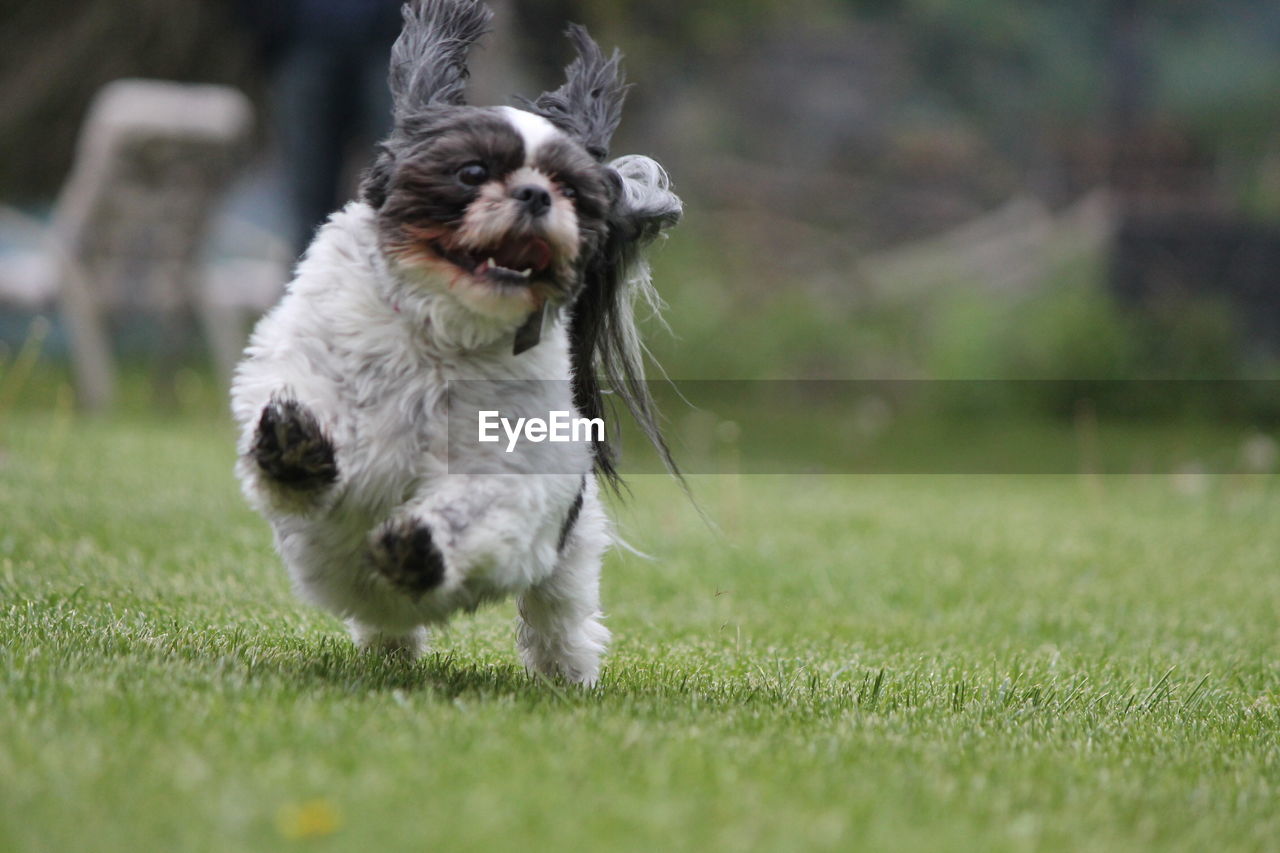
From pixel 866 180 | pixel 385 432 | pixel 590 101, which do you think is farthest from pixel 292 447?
pixel 866 180

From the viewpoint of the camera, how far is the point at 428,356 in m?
3.32

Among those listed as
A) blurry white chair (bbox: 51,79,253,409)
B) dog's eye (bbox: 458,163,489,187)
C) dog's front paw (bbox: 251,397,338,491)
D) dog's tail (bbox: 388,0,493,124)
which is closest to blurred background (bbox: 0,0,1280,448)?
blurry white chair (bbox: 51,79,253,409)

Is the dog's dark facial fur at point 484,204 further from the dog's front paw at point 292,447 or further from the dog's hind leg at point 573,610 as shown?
the dog's hind leg at point 573,610

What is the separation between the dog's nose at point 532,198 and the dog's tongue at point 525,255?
0.21 feet

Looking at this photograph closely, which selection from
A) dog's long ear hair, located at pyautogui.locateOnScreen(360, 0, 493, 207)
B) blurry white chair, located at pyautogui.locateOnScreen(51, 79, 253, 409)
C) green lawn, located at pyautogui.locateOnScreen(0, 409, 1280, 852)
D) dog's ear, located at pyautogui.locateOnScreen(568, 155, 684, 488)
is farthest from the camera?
blurry white chair, located at pyautogui.locateOnScreen(51, 79, 253, 409)

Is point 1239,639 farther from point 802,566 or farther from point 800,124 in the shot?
point 800,124

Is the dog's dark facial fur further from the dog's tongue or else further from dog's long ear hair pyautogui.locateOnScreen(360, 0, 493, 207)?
dog's long ear hair pyautogui.locateOnScreen(360, 0, 493, 207)

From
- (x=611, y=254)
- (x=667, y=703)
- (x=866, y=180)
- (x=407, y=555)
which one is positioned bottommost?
(x=667, y=703)

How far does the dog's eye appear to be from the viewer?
10.8 feet

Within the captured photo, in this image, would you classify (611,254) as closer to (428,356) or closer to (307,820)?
(428,356)

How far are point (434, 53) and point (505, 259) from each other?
1.95 ft

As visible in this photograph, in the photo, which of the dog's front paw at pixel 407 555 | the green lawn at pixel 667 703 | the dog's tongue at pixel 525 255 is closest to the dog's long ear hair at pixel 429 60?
the dog's tongue at pixel 525 255

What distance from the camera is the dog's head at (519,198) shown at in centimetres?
326

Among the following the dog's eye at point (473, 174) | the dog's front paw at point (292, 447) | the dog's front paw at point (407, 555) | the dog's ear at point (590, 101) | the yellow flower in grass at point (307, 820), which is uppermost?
the dog's ear at point (590, 101)
